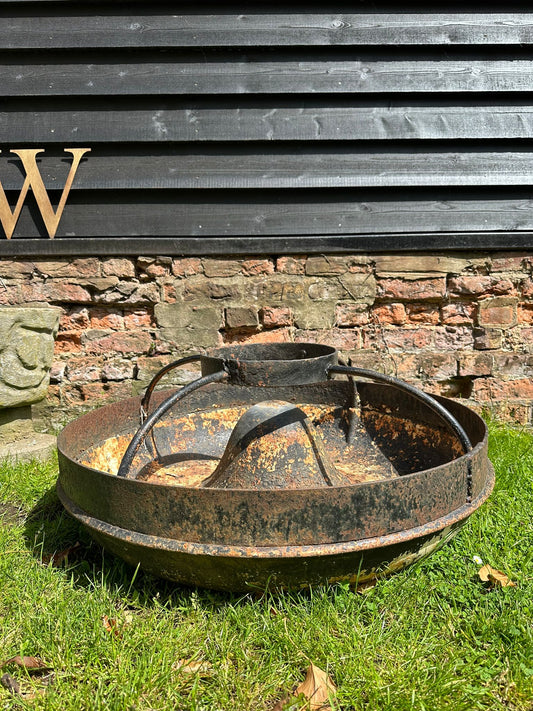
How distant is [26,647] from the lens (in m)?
1.89

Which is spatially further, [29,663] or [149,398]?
[149,398]

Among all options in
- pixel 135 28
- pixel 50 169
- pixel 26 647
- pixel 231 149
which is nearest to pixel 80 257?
pixel 50 169

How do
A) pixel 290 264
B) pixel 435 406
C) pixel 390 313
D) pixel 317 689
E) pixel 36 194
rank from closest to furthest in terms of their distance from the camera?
pixel 317 689, pixel 435 406, pixel 36 194, pixel 290 264, pixel 390 313

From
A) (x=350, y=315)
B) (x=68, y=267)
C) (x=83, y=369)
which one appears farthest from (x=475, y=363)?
(x=68, y=267)

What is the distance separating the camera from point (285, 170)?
3836 millimetres

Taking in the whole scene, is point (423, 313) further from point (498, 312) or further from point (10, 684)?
point (10, 684)

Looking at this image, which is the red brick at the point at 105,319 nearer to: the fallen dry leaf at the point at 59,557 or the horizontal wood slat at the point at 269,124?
the horizontal wood slat at the point at 269,124

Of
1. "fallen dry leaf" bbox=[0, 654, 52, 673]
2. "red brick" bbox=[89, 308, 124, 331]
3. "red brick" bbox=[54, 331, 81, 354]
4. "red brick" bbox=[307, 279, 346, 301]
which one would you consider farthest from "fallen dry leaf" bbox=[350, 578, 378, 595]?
"red brick" bbox=[54, 331, 81, 354]

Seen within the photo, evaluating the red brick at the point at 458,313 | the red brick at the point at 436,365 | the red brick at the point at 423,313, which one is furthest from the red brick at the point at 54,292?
the red brick at the point at 458,313

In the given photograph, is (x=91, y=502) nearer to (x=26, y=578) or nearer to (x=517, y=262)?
(x=26, y=578)

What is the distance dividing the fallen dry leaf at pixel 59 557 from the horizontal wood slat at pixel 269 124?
2498 millimetres

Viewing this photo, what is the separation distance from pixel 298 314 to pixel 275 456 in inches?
68.8

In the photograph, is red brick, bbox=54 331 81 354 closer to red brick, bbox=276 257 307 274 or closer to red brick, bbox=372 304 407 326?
red brick, bbox=276 257 307 274

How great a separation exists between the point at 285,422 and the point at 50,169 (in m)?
2.49
